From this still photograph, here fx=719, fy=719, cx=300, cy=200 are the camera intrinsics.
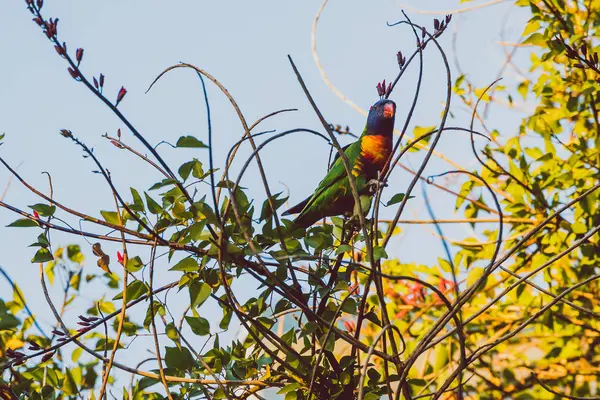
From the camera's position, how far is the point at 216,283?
1.50 m

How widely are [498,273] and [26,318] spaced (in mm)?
2158

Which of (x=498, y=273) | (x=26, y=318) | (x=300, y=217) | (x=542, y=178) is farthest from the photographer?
(x=498, y=273)

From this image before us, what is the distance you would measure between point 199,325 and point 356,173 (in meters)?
0.94

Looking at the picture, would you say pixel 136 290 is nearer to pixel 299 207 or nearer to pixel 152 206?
pixel 152 206

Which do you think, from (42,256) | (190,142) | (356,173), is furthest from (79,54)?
(356,173)

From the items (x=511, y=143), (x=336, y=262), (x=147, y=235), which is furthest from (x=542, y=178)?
(x=147, y=235)

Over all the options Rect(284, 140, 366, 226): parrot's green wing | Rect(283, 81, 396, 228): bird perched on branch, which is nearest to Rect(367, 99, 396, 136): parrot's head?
Rect(283, 81, 396, 228): bird perched on branch

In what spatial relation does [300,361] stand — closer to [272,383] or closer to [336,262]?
[272,383]

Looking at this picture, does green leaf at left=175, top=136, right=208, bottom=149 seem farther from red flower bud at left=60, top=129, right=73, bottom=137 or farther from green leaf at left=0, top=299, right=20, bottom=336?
green leaf at left=0, top=299, right=20, bottom=336

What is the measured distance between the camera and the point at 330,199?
2.29 m

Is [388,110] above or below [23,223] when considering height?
above

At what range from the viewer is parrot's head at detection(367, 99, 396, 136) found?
7.51 ft

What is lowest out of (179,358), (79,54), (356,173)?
(179,358)

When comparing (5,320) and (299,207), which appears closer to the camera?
(5,320)
